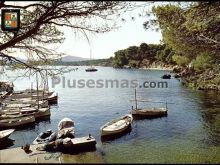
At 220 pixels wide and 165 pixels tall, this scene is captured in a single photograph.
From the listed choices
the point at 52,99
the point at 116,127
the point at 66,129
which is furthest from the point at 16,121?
the point at 52,99

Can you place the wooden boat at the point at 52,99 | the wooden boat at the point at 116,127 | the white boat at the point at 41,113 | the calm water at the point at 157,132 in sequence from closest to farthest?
the calm water at the point at 157,132, the wooden boat at the point at 116,127, the white boat at the point at 41,113, the wooden boat at the point at 52,99

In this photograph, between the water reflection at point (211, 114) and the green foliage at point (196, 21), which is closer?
the green foliage at point (196, 21)

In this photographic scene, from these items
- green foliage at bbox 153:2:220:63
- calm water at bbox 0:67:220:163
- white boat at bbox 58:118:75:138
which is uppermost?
green foliage at bbox 153:2:220:63

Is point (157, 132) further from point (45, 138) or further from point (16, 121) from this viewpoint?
point (16, 121)

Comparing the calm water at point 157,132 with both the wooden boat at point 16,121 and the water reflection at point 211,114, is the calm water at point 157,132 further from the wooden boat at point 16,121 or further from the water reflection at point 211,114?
the wooden boat at point 16,121

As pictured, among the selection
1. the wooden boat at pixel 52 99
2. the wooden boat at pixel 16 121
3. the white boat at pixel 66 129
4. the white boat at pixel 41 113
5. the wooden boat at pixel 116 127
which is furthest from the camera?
the wooden boat at pixel 52 99

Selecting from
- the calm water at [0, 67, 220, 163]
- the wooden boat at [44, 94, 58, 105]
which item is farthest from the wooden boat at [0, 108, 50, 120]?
the wooden boat at [44, 94, 58, 105]

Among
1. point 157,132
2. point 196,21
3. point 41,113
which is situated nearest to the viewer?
point 196,21

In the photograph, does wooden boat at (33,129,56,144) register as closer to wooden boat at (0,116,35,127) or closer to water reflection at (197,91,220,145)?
wooden boat at (0,116,35,127)

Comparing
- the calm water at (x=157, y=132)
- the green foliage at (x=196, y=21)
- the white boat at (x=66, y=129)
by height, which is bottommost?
the calm water at (x=157, y=132)

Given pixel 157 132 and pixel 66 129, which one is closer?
pixel 66 129

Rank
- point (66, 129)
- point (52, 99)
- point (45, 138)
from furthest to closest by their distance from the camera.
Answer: point (52, 99) → point (66, 129) → point (45, 138)

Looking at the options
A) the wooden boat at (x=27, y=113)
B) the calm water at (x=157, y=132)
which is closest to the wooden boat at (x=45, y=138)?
the calm water at (x=157, y=132)

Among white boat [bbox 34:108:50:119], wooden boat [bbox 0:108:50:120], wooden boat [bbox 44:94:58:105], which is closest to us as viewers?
wooden boat [bbox 0:108:50:120]
